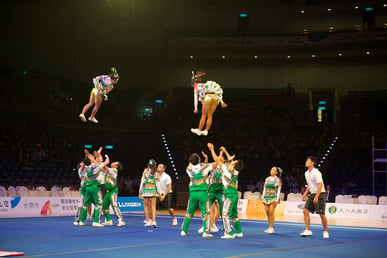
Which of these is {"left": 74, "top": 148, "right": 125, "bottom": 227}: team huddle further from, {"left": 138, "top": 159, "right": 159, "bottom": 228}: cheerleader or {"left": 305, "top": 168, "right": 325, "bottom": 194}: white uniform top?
{"left": 305, "top": 168, "right": 325, "bottom": 194}: white uniform top

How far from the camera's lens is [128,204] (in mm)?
26141

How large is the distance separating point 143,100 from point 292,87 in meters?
10.6

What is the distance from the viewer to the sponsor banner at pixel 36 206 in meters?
21.4

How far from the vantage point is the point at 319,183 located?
47.9 ft

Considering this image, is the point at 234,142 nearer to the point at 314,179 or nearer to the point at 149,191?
the point at 149,191

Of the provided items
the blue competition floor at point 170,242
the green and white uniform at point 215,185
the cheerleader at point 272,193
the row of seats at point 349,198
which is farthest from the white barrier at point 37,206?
the cheerleader at point 272,193

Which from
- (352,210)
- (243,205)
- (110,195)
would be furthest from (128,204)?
(352,210)

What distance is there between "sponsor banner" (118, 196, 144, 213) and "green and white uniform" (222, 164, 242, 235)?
12128mm

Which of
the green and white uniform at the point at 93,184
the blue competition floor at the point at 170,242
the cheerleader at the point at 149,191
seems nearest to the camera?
the blue competition floor at the point at 170,242

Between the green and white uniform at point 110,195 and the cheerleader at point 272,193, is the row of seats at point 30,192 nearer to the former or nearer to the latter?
the green and white uniform at point 110,195

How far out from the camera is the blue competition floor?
10992mm

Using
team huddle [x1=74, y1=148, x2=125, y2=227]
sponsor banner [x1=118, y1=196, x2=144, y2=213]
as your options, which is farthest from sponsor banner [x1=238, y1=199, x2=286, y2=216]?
team huddle [x1=74, y1=148, x2=125, y2=227]

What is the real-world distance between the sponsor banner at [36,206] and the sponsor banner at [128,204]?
258 cm

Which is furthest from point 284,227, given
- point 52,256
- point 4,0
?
point 4,0
